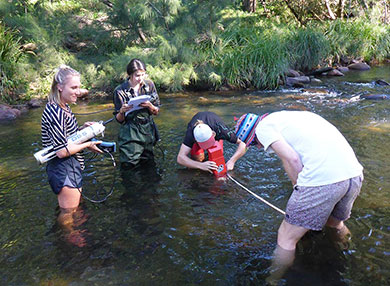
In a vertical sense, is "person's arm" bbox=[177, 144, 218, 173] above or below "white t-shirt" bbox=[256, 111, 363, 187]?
below

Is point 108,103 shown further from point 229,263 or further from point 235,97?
point 229,263

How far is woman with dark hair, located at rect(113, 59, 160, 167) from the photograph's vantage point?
452 cm

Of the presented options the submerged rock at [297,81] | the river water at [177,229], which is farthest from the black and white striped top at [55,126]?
the submerged rock at [297,81]

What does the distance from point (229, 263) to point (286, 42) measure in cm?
1013

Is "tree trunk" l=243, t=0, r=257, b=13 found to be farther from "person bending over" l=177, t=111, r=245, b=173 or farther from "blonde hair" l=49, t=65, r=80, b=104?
"blonde hair" l=49, t=65, r=80, b=104

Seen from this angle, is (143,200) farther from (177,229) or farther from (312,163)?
(312,163)

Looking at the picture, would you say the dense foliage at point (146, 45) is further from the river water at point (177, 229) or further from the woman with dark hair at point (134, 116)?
the woman with dark hair at point (134, 116)

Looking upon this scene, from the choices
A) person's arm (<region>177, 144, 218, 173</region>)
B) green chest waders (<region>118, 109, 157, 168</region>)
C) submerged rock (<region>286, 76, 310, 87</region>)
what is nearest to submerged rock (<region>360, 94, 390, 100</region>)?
submerged rock (<region>286, 76, 310, 87</region>)

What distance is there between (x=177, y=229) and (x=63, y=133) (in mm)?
1402

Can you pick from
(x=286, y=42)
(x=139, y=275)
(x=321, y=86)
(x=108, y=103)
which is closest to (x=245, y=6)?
(x=286, y=42)

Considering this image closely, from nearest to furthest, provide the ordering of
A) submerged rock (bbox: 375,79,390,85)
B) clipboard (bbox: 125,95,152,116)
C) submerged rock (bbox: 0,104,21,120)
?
clipboard (bbox: 125,95,152,116), submerged rock (bbox: 0,104,21,120), submerged rock (bbox: 375,79,390,85)

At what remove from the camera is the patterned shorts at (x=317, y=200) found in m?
2.35

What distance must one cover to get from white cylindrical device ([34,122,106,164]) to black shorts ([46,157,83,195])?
12cm

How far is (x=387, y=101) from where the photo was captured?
8.00m
